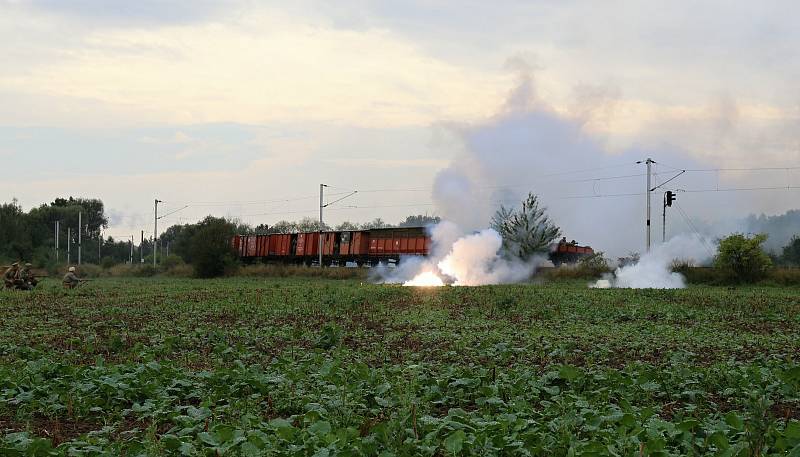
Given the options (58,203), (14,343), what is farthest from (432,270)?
(58,203)

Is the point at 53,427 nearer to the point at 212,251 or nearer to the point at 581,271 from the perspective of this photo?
the point at 581,271

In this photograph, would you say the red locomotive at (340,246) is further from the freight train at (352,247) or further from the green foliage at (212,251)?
the green foliage at (212,251)

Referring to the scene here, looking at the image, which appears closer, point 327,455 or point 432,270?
point 327,455

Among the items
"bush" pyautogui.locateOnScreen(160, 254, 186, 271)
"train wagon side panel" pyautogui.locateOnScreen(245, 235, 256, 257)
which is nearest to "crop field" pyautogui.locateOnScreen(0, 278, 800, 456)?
"bush" pyautogui.locateOnScreen(160, 254, 186, 271)

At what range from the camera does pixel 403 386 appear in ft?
37.5

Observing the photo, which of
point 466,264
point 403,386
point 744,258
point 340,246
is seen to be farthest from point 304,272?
point 403,386

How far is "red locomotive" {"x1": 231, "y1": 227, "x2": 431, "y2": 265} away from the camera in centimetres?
6328

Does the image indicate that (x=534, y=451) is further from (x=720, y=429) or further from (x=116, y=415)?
(x=116, y=415)

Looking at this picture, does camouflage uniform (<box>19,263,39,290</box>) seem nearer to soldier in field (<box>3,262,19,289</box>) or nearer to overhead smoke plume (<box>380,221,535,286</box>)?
soldier in field (<box>3,262,19,289</box>)

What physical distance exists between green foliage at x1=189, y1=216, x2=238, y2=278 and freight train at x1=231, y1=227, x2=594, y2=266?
89.8 inches

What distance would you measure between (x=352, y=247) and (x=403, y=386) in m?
58.4

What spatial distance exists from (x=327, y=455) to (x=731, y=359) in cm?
1021

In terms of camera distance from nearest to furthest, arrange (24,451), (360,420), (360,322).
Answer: (24,451), (360,420), (360,322)

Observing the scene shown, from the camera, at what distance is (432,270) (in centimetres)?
5509
